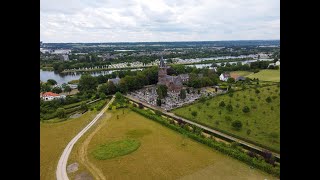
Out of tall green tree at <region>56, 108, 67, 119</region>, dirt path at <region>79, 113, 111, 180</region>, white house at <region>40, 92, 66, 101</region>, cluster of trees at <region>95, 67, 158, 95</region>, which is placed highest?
cluster of trees at <region>95, 67, 158, 95</region>

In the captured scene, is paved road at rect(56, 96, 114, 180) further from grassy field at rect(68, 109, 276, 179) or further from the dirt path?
the dirt path

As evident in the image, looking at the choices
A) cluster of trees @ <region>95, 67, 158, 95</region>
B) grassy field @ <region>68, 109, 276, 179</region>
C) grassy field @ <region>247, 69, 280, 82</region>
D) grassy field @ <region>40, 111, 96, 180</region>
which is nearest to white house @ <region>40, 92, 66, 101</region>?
cluster of trees @ <region>95, 67, 158, 95</region>

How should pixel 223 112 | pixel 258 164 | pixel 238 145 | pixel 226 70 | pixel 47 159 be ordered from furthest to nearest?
1. pixel 226 70
2. pixel 223 112
3. pixel 238 145
4. pixel 47 159
5. pixel 258 164

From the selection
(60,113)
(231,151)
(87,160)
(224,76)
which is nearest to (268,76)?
(224,76)

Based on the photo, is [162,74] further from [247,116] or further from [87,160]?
[87,160]
